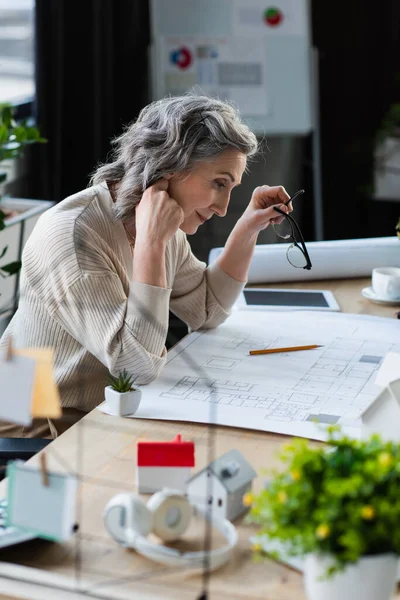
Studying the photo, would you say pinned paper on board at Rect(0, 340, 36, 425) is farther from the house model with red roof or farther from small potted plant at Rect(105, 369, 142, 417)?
small potted plant at Rect(105, 369, 142, 417)

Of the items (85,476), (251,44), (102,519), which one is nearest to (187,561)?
(102,519)

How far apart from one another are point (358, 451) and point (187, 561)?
0.81ft

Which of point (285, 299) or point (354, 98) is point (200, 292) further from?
point (354, 98)

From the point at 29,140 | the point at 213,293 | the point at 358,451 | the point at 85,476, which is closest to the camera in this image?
the point at 358,451

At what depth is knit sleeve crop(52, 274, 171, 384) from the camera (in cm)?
155

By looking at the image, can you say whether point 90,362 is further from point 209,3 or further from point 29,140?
point 209,3

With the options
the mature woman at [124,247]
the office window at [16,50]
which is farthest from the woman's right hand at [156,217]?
the office window at [16,50]

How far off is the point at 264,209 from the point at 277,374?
493 millimetres

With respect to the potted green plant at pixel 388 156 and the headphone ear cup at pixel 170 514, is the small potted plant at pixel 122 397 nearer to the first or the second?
the headphone ear cup at pixel 170 514

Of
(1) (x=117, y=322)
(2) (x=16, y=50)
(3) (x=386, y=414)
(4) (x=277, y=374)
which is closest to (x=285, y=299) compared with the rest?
(4) (x=277, y=374)

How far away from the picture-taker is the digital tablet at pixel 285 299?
203 centimetres

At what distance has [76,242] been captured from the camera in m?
1.62

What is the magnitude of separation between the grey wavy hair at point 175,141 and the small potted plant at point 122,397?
17.4 inches

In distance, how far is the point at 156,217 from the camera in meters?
1.65
